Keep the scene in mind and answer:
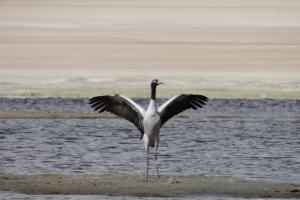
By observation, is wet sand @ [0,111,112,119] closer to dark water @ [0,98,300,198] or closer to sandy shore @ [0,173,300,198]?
dark water @ [0,98,300,198]

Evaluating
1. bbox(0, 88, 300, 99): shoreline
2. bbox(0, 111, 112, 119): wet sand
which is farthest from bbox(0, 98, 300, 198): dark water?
bbox(0, 88, 300, 99): shoreline

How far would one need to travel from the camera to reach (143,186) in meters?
18.6

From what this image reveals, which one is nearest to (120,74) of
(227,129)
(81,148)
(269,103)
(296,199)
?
(269,103)

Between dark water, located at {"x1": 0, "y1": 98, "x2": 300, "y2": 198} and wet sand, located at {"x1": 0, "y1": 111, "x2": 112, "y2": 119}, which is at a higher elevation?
wet sand, located at {"x1": 0, "y1": 111, "x2": 112, "y2": 119}

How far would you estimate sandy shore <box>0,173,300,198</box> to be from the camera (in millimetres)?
18047

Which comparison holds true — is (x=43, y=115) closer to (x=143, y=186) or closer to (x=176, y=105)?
(x=176, y=105)

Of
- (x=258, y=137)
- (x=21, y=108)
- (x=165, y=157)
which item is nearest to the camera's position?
(x=165, y=157)

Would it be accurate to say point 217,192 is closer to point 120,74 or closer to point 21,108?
point 21,108

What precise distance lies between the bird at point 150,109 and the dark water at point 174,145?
6.54 feet

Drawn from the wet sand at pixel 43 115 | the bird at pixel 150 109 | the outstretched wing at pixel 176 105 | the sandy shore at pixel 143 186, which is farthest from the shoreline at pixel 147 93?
the sandy shore at pixel 143 186

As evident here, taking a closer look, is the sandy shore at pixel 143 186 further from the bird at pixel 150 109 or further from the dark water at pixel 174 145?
the dark water at pixel 174 145

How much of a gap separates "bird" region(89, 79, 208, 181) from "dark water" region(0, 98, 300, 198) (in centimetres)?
199

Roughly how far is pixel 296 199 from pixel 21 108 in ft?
98.3

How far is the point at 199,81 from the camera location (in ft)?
234
